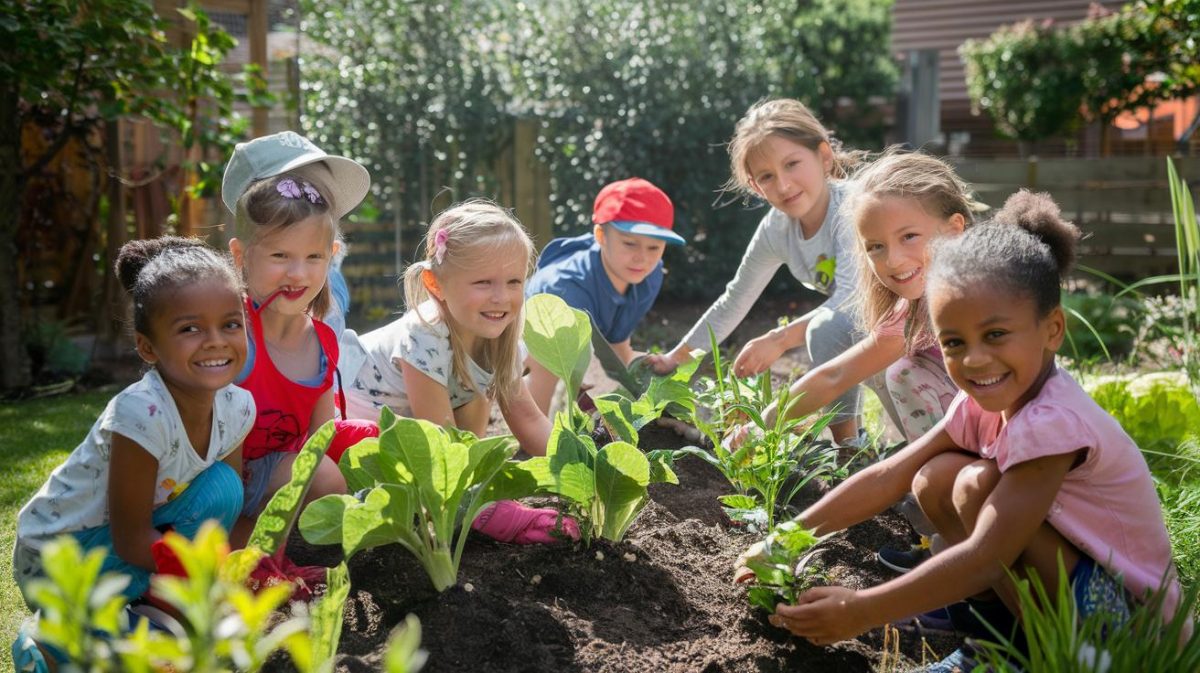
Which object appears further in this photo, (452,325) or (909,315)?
(452,325)

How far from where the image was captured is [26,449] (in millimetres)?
3725

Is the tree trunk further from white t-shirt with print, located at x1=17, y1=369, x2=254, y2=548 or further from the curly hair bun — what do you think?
the curly hair bun

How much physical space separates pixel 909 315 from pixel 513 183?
5170 millimetres

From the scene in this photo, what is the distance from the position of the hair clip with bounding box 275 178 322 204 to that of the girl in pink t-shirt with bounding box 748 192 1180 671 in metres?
1.59

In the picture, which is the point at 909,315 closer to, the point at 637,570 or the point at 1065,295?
the point at 637,570

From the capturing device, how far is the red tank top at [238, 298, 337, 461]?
263 centimetres

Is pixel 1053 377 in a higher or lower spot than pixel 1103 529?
higher

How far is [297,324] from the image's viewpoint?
2.79 metres

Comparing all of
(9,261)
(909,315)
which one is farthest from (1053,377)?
(9,261)

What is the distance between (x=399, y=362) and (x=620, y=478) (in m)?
1.13

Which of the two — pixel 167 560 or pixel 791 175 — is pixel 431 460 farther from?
pixel 791 175

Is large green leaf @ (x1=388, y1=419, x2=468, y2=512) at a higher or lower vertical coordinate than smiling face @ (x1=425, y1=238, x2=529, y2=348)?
lower

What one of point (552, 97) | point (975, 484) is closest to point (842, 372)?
point (975, 484)

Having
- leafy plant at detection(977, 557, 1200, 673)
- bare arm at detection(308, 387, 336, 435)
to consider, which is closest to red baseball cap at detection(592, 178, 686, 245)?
bare arm at detection(308, 387, 336, 435)
